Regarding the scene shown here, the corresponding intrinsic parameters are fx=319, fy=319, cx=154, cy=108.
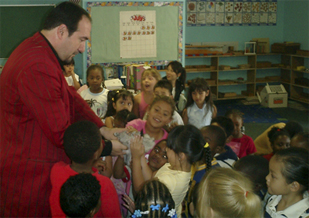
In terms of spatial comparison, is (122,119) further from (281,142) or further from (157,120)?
(281,142)

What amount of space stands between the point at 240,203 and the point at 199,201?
180 mm

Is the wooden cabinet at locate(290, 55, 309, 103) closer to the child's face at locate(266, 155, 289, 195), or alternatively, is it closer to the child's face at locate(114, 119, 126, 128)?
the child's face at locate(114, 119, 126, 128)

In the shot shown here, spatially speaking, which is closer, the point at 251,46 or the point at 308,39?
the point at 308,39

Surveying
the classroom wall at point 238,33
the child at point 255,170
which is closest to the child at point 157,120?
the child at point 255,170

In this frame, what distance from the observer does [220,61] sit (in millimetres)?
8352

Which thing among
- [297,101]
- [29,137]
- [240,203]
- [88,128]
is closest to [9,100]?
[29,137]

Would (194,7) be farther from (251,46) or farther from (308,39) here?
(308,39)

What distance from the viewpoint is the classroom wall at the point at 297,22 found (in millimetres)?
7992

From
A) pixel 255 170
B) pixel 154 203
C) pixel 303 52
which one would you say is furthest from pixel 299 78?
pixel 154 203

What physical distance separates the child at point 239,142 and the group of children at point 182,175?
1 centimetres

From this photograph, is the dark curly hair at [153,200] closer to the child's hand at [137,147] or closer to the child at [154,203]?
the child at [154,203]

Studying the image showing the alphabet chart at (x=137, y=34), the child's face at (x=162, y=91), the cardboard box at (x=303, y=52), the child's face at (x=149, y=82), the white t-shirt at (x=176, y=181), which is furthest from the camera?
the cardboard box at (x=303, y=52)

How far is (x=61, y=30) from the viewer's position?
1.48 m

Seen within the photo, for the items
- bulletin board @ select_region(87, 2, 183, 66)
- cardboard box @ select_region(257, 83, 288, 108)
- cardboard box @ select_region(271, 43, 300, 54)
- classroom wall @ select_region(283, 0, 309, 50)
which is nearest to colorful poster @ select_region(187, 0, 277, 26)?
classroom wall @ select_region(283, 0, 309, 50)
